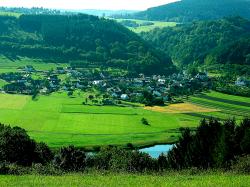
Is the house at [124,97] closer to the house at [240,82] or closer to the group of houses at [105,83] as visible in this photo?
the group of houses at [105,83]

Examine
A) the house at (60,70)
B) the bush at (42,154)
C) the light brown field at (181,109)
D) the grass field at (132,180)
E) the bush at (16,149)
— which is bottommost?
the house at (60,70)

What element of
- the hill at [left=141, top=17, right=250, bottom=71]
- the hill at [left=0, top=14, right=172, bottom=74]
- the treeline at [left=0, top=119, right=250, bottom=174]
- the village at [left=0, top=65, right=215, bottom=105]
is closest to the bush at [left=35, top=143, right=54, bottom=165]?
the treeline at [left=0, top=119, right=250, bottom=174]

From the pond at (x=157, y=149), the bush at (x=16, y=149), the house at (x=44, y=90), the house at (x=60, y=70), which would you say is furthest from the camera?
the house at (x=60, y=70)

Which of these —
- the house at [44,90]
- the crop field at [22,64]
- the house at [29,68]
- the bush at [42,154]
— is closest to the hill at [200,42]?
the crop field at [22,64]

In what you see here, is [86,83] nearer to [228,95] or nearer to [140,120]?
[228,95]

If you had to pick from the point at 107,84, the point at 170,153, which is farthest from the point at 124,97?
the point at 170,153

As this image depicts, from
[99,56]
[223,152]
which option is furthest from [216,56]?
[223,152]

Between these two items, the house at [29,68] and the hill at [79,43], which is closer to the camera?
the house at [29,68]
